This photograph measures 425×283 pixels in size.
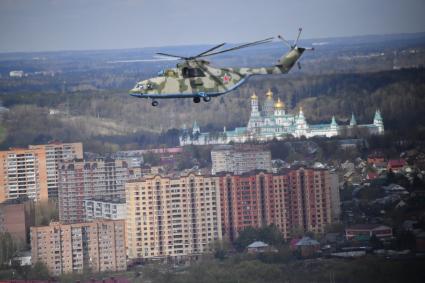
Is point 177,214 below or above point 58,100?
below

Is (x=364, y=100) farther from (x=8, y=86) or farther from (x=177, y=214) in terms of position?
(x=8, y=86)

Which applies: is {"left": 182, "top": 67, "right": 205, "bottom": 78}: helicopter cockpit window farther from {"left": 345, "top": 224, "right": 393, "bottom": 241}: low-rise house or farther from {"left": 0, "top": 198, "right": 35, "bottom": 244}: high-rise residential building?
{"left": 0, "top": 198, "right": 35, "bottom": 244}: high-rise residential building

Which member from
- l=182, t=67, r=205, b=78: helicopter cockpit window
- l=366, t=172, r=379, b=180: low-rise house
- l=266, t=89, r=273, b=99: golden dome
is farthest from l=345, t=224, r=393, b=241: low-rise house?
l=182, t=67, r=205, b=78: helicopter cockpit window

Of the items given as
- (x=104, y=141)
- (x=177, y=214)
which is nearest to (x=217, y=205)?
(x=177, y=214)

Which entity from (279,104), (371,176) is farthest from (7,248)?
(371,176)

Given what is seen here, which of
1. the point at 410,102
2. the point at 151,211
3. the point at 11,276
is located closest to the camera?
the point at 11,276

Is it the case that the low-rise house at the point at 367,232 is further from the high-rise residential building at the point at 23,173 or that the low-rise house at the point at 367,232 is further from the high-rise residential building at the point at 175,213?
the high-rise residential building at the point at 23,173
